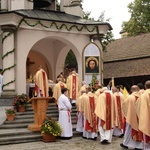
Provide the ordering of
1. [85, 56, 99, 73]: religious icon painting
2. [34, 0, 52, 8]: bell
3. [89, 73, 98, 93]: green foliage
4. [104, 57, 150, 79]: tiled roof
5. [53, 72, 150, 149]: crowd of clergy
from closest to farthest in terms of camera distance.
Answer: [53, 72, 150, 149]: crowd of clergy < [89, 73, 98, 93]: green foliage < [85, 56, 99, 73]: religious icon painting < [34, 0, 52, 8]: bell < [104, 57, 150, 79]: tiled roof

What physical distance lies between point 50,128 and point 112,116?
2060 millimetres

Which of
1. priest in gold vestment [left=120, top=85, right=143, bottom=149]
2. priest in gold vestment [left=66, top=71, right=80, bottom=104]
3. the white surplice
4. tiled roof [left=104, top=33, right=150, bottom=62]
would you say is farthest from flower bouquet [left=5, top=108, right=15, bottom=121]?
tiled roof [left=104, top=33, right=150, bottom=62]

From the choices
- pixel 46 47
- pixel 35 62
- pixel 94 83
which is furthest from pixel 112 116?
pixel 35 62

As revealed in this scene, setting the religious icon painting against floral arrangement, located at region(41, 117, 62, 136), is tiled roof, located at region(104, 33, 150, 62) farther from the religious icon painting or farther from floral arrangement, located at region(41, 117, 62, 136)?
floral arrangement, located at region(41, 117, 62, 136)

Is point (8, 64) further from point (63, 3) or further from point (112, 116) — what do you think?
point (112, 116)

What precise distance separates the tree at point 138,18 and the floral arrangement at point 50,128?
76.4 ft

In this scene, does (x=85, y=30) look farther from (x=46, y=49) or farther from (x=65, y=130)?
(x=65, y=130)

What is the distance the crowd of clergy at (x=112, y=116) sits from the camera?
8.49 meters

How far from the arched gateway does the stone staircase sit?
1.72 metres

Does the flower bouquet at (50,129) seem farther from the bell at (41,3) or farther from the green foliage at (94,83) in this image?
the bell at (41,3)

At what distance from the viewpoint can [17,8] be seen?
53.3ft

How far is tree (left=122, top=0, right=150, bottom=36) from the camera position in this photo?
32.2m

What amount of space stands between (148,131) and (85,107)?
11.9ft

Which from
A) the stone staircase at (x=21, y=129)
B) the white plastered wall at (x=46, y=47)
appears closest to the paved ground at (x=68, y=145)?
the stone staircase at (x=21, y=129)
